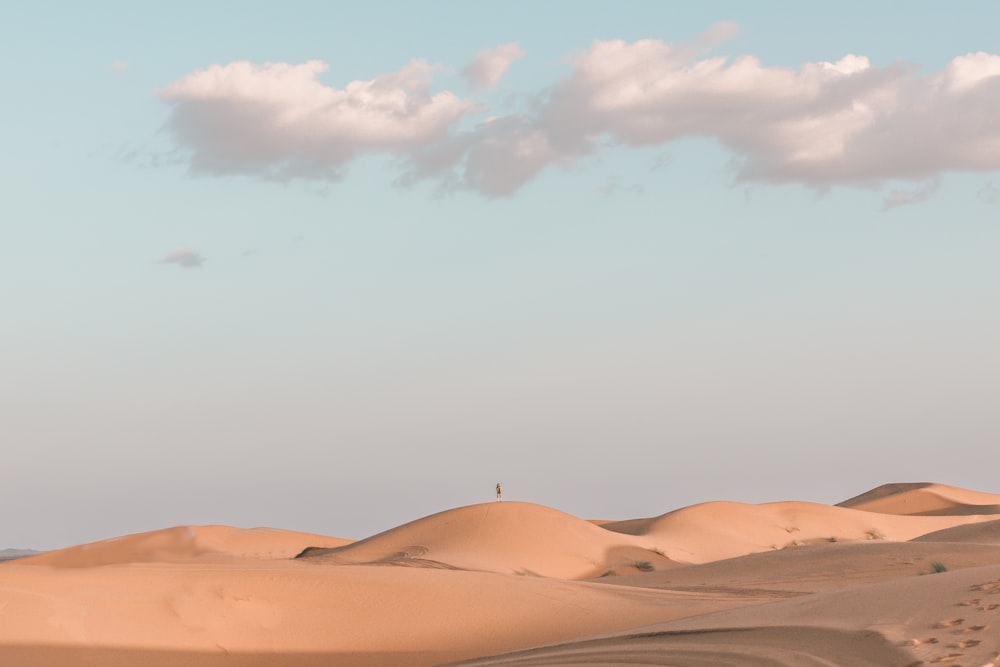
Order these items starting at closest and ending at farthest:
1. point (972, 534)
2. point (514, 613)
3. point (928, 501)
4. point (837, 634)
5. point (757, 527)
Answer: point (837, 634), point (514, 613), point (972, 534), point (757, 527), point (928, 501)

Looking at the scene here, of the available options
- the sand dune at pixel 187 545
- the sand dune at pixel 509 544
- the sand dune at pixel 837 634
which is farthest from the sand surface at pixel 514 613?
Result: the sand dune at pixel 187 545

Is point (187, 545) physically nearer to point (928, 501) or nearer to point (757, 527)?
point (757, 527)

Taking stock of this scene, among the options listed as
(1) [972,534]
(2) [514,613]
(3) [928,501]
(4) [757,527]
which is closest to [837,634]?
(2) [514,613]

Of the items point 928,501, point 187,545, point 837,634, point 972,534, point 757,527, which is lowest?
point 837,634

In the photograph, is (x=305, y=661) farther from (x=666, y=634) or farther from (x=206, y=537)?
(x=206, y=537)

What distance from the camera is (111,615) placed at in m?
11.7

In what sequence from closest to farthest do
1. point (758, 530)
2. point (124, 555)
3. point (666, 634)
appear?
1. point (666, 634)
2. point (758, 530)
3. point (124, 555)

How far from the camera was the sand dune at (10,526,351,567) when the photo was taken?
37500 mm

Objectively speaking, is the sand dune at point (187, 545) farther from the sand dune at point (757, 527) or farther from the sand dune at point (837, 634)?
the sand dune at point (837, 634)

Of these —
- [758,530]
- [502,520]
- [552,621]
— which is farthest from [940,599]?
[758,530]

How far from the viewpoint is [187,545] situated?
38812 mm

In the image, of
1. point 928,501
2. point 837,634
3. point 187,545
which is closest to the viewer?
point 837,634

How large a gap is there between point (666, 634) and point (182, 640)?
5091 millimetres

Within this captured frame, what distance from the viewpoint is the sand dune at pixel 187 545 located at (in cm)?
3750
